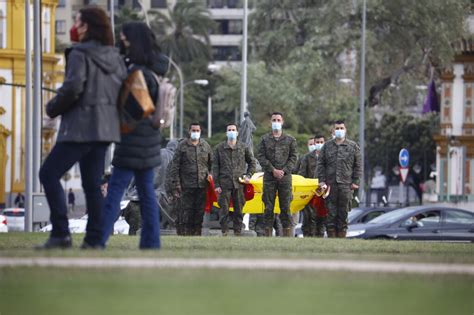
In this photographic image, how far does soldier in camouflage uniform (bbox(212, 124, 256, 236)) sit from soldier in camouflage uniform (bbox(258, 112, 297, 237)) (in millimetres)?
747

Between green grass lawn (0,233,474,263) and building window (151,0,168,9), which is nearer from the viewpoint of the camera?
green grass lawn (0,233,474,263)

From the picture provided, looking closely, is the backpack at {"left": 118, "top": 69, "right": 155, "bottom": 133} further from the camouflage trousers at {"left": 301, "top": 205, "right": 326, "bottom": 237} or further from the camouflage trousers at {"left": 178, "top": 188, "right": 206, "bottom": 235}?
the camouflage trousers at {"left": 301, "top": 205, "right": 326, "bottom": 237}

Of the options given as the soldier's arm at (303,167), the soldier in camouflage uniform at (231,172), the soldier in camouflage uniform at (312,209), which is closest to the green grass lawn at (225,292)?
the soldier in camouflage uniform at (231,172)

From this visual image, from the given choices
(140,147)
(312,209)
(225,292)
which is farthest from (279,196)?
(225,292)

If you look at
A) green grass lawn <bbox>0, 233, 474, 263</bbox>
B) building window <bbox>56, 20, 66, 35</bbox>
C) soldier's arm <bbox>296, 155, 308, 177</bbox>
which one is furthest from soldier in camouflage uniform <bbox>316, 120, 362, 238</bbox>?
building window <bbox>56, 20, 66, 35</bbox>

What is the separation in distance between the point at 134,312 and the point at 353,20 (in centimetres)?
5610

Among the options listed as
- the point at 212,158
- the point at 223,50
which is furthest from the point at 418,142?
the point at 212,158

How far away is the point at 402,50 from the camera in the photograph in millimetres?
63438

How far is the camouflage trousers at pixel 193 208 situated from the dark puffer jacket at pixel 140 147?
12.6 m

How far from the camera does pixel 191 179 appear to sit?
85.8 ft

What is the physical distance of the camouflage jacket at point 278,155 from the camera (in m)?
25.6

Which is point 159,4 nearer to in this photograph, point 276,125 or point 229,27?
point 229,27

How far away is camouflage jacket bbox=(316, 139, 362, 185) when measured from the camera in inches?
997

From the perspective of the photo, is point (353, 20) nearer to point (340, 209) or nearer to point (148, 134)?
point (340, 209)
